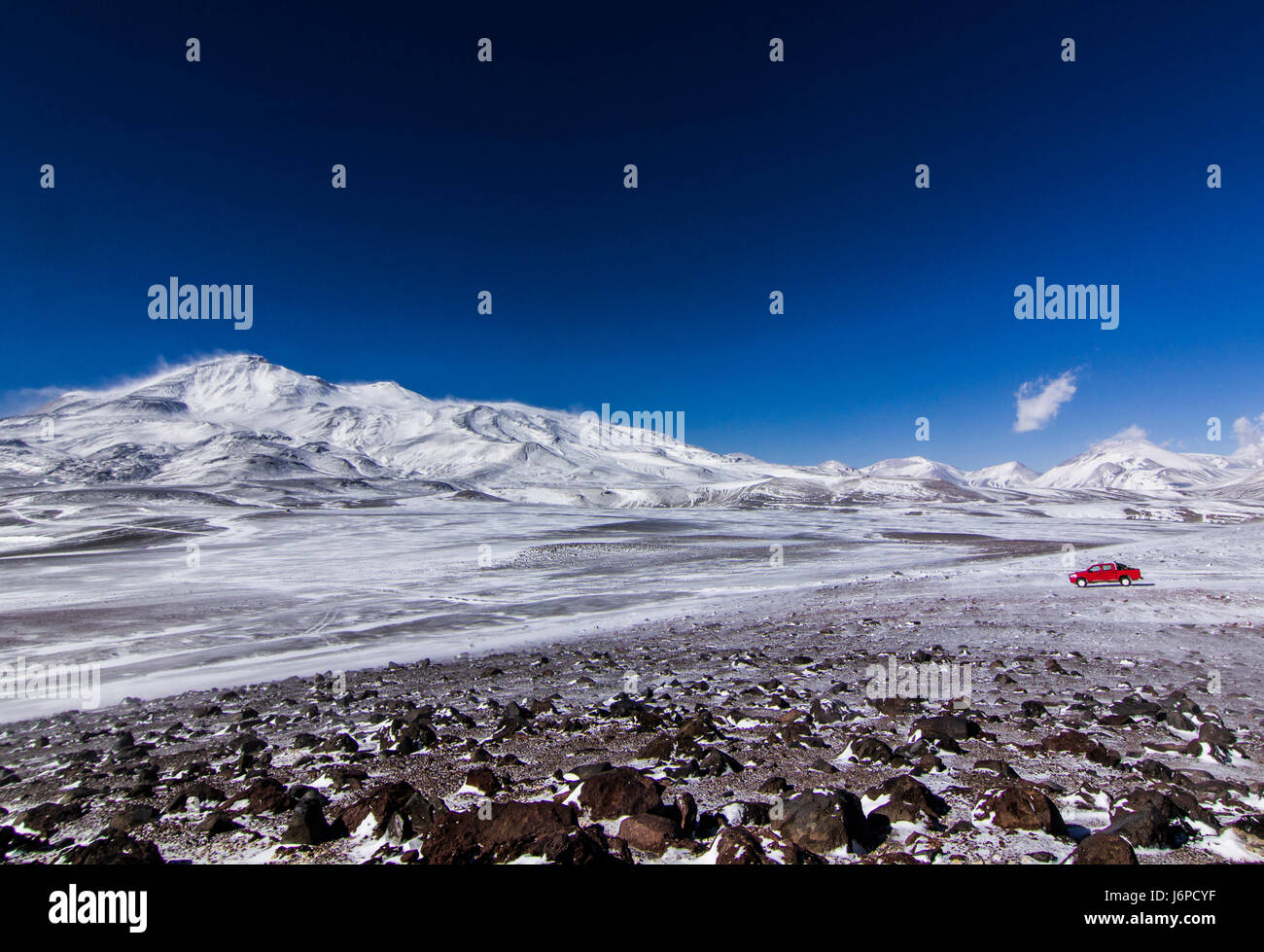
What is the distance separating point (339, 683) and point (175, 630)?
12.3m

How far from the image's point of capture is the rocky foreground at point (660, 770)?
545 cm

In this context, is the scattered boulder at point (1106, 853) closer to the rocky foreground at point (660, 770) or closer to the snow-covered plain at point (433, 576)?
the rocky foreground at point (660, 770)

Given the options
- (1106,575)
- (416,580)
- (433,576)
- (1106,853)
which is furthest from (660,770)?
(433,576)

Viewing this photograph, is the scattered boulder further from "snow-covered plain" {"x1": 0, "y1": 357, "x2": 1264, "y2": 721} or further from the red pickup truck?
the red pickup truck

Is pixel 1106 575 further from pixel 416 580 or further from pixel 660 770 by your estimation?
pixel 416 580

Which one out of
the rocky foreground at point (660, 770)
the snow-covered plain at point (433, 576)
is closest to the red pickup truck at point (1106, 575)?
the snow-covered plain at point (433, 576)

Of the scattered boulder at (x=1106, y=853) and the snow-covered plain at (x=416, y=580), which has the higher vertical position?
the scattered boulder at (x=1106, y=853)

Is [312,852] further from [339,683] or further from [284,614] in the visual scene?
[284,614]

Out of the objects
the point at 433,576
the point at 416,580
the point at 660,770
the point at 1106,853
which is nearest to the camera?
the point at 1106,853

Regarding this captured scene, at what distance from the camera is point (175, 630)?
20.7 m

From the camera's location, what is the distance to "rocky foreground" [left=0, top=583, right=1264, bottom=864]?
545cm

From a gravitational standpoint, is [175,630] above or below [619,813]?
below

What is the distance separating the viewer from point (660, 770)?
7516mm
